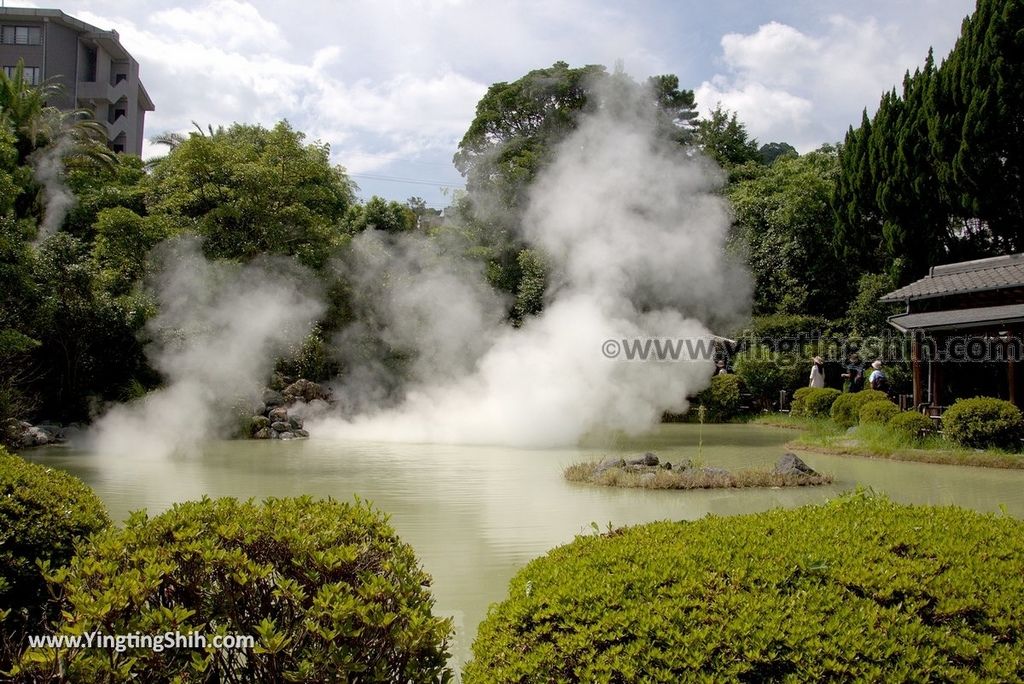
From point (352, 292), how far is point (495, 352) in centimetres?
662

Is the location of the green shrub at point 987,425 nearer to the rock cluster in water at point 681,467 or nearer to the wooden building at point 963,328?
the wooden building at point 963,328

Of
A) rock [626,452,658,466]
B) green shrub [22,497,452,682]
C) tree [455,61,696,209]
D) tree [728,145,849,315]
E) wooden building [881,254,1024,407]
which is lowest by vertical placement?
rock [626,452,658,466]

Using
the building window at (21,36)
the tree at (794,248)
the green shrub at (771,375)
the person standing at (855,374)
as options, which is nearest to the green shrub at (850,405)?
the person standing at (855,374)

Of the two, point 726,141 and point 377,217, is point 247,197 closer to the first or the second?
point 377,217

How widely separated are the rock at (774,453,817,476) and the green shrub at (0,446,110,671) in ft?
29.2

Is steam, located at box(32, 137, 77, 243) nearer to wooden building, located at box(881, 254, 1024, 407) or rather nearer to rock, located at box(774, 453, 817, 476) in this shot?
rock, located at box(774, 453, 817, 476)

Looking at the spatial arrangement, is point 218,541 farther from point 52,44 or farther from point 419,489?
point 52,44

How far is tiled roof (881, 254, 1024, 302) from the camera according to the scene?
57.7 ft

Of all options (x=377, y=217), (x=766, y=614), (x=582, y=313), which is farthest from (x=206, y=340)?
(x=766, y=614)

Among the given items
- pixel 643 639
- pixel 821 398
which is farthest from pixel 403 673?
pixel 821 398

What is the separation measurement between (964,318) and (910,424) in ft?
12.1

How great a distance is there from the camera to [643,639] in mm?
2453

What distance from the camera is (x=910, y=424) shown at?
14820 mm

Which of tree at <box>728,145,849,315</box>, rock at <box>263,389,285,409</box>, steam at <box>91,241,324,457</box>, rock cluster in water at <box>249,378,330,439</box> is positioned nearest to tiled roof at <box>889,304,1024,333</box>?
tree at <box>728,145,849,315</box>
